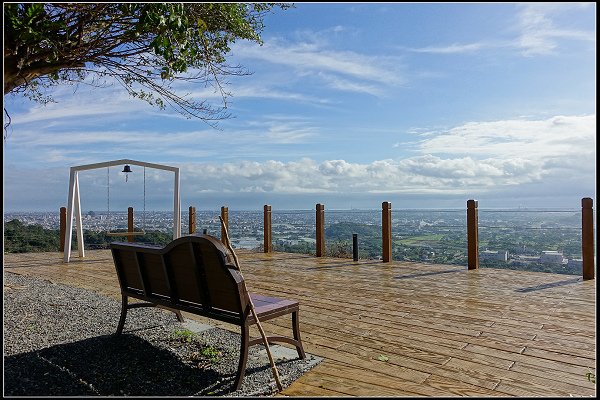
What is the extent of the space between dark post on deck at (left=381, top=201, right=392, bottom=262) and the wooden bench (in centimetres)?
612

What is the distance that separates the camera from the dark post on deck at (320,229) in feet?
34.4

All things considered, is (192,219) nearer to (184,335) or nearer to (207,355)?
(184,335)

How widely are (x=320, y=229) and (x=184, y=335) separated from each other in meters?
6.69

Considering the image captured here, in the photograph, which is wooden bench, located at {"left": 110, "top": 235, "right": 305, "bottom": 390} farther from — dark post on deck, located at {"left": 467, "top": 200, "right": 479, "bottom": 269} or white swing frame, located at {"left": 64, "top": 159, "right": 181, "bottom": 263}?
white swing frame, located at {"left": 64, "top": 159, "right": 181, "bottom": 263}

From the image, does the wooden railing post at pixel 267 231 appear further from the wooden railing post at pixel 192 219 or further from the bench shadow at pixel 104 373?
the bench shadow at pixel 104 373

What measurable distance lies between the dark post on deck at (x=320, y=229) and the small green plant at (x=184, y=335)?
6.52 m

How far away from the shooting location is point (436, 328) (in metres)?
4.26

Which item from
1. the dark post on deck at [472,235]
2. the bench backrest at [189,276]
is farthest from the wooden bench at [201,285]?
the dark post on deck at [472,235]

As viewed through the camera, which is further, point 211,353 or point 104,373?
point 211,353

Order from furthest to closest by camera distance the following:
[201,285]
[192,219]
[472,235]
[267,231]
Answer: [192,219], [267,231], [472,235], [201,285]

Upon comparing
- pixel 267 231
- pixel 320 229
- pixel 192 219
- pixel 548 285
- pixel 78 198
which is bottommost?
pixel 548 285

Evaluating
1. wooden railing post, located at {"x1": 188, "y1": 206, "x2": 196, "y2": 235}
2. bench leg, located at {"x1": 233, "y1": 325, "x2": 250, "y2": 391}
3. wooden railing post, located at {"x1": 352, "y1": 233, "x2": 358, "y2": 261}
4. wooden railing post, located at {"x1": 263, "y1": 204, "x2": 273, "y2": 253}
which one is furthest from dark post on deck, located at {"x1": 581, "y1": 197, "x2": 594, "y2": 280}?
wooden railing post, located at {"x1": 188, "y1": 206, "x2": 196, "y2": 235}

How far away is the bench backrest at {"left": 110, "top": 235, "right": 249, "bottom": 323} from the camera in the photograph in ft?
9.73

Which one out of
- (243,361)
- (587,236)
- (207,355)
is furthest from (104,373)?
(587,236)
